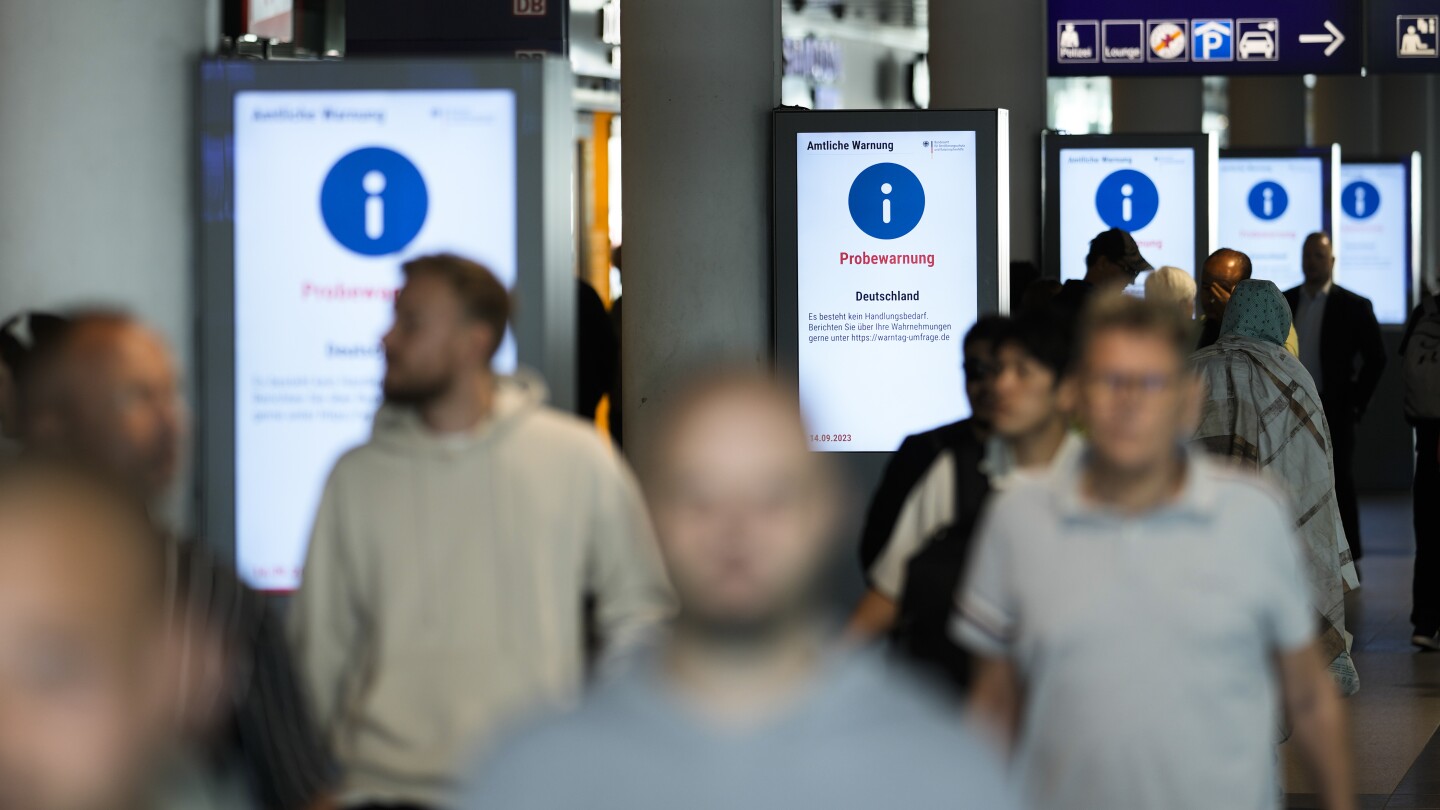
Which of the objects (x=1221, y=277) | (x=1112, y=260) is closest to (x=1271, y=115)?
(x=1112, y=260)

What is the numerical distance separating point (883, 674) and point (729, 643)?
13cm

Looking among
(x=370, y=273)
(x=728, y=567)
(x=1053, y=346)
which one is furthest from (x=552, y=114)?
(x=728, y=567)

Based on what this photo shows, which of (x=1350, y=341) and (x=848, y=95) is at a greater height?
(x=848, y=95)

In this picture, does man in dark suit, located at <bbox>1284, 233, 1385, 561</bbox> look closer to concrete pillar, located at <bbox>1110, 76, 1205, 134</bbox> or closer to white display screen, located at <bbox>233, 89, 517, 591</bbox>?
white display screen, located at <bbox>233, 89, 517, 591</bbox>

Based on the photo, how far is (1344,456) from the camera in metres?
13.6

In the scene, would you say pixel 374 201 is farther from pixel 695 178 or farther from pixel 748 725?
pixel 695 178

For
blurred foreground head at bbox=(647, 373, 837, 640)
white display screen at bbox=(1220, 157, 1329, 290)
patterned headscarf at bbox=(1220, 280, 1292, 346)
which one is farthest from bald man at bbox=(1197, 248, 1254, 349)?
white display screen at bbox=(1220, 157, 1329, 290)

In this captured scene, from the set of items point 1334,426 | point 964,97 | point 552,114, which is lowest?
point 1334,426

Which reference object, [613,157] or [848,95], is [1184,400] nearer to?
[613,157]

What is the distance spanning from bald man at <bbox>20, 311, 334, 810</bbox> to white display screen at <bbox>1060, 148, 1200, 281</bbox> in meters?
11.1

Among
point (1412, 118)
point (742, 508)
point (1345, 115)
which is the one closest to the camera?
point (742, 508)

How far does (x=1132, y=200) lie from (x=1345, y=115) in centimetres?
1681

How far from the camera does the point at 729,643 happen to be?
6.29 ft

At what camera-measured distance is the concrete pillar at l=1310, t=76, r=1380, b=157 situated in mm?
29844
